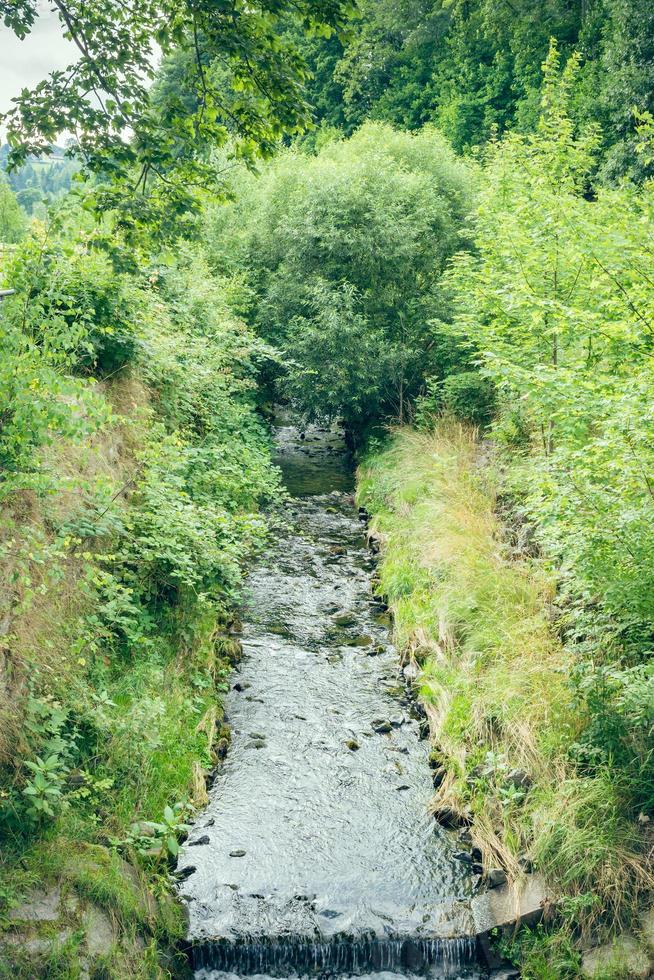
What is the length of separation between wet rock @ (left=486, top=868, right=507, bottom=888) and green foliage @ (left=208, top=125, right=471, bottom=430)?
1148 cm

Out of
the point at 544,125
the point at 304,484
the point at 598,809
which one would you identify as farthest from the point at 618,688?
the point at 304,484

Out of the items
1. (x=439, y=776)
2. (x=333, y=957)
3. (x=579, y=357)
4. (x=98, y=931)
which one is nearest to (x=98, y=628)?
(x=98, y=931)

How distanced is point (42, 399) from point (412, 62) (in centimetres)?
3824

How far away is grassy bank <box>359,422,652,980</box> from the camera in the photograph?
6.06m

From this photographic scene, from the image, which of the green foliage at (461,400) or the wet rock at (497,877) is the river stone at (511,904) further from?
the green foliage at (461,400)

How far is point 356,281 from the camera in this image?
1722 centimetres

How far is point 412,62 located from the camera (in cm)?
3669

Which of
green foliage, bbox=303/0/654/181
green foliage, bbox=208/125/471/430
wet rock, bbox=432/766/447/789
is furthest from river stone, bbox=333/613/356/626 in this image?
green foliage, bbox=303/0/654/181

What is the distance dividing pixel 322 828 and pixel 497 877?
1748 millimetres

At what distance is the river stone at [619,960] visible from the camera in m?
5.52

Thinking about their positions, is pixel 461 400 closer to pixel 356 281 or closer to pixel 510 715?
pixel 356 281

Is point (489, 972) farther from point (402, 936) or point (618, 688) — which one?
point (618, 688)

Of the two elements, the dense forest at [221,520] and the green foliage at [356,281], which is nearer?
the dense forest at [221,520]

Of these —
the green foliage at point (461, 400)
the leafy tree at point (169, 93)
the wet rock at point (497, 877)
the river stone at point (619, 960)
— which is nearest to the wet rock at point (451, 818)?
the wet rock at point (497, 877)
